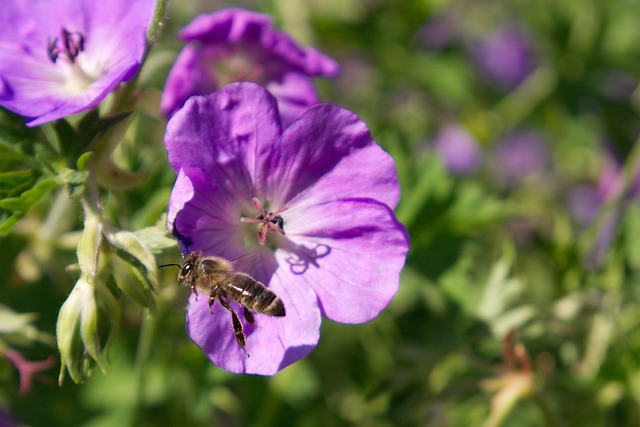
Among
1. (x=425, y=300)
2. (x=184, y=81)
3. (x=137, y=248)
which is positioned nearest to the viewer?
(x=137, y=248)

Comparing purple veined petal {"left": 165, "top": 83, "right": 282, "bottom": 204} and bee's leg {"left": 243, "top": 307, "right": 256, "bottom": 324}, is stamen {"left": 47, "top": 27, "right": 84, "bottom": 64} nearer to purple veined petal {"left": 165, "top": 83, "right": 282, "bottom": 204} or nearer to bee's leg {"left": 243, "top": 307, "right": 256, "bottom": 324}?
purple veined petal {"left": 165, "top": 83, "right": 282, "bottom": 204}

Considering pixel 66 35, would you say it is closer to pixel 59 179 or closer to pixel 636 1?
pixel 59 179

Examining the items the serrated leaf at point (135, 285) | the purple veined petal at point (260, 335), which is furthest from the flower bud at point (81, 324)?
the purple veined petal at point (260, 335)

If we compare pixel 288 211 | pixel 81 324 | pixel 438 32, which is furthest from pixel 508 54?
pixel 81 324

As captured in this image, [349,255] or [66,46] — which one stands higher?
[66,46]

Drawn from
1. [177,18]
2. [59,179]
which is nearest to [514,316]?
[59,179]

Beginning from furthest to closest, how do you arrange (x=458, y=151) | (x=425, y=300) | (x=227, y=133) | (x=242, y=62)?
(x=458, y=151)
(x=425, y=300)
(x=242, y=62)
(x=227, y=133)

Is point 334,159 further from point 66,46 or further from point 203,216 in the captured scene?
point 66,46
